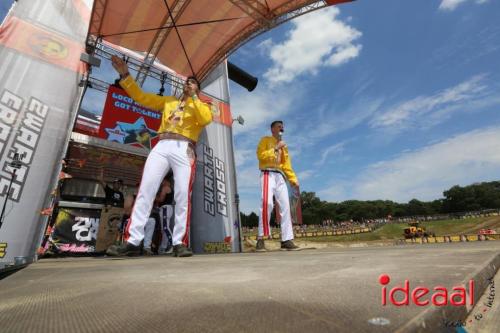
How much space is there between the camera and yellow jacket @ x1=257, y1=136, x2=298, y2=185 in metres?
4.52

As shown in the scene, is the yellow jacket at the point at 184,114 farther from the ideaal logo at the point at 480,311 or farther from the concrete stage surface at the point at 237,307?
the ideaal logo at the point at 480,311

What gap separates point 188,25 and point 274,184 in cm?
399

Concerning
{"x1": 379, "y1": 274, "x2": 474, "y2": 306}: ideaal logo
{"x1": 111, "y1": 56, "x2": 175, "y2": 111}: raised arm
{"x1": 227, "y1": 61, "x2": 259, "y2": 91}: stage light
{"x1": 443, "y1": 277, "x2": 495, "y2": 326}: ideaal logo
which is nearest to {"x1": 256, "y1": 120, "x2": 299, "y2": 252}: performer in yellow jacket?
{"x1": 111, "y1": 56, "x2": 175, "y2": 111}: raised arm

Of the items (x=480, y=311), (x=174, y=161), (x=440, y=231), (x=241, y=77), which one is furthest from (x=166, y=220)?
(x=440, y=231)

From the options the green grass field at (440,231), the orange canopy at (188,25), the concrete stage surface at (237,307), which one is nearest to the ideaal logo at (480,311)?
the concrete stage surface at (237,307)

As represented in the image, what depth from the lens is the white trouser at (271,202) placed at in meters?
4.34

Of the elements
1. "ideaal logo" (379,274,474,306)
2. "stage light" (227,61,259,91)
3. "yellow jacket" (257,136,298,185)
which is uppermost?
"stage light" (227,61,259,91)

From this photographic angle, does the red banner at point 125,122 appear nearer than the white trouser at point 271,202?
No

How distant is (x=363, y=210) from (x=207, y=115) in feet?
245

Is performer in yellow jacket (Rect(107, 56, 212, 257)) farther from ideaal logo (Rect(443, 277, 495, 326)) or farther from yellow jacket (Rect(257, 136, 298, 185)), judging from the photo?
ideaal logo (Rect(443, 277, 495, 326))

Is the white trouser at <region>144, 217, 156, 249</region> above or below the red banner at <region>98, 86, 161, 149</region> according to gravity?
below

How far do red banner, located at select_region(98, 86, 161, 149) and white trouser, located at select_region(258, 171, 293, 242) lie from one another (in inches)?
114

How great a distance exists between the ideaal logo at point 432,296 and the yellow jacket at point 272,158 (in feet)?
12.3

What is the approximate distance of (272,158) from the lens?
452cm
